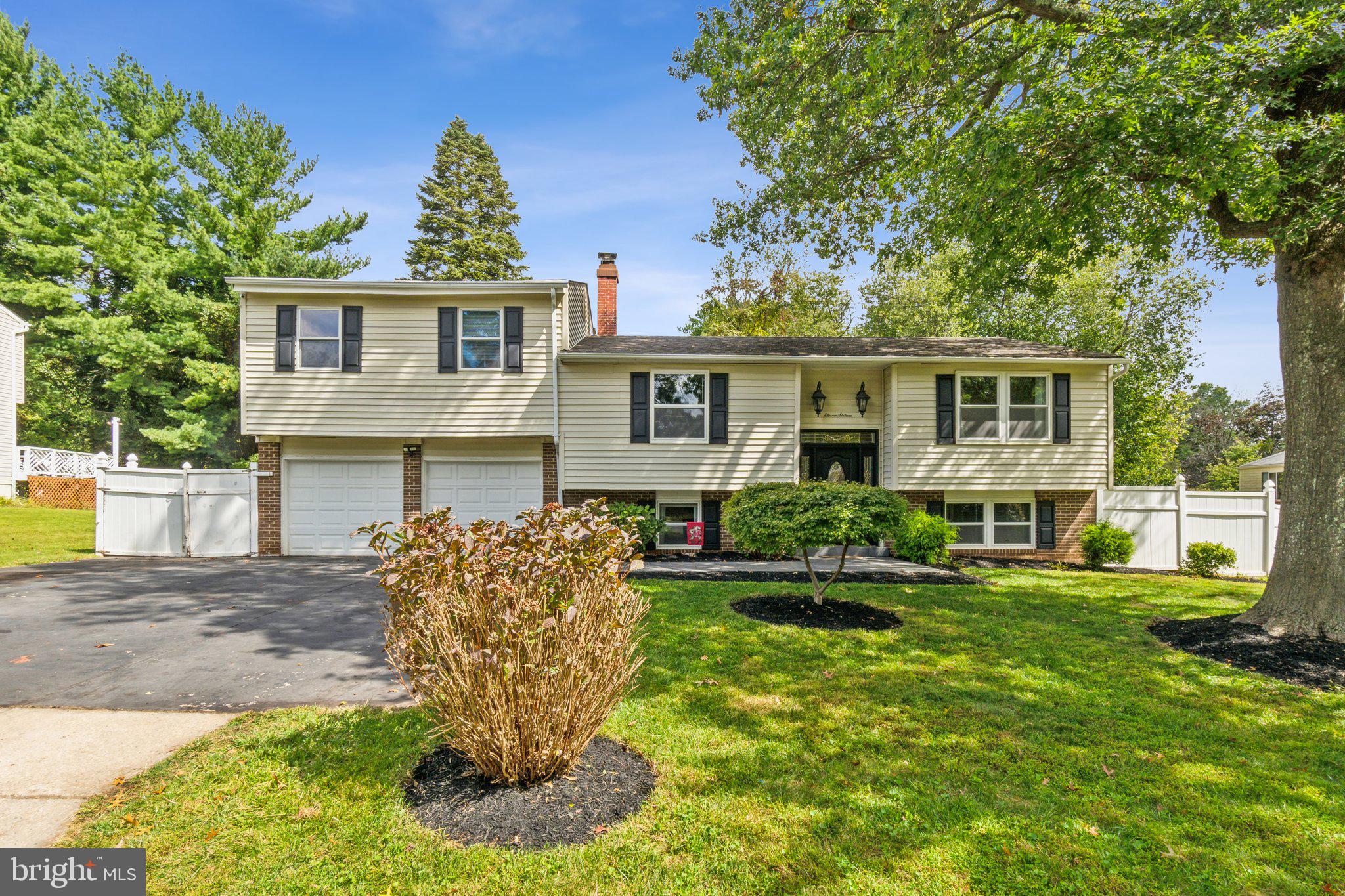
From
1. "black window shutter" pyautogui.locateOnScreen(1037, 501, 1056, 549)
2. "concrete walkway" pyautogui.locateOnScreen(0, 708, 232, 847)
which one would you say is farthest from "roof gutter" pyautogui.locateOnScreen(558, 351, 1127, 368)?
"concrete walkway" pyautogui.locateOnScreen(0, 708, 232, 847)

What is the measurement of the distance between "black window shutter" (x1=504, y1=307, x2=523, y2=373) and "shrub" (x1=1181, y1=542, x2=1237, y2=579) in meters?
14.0

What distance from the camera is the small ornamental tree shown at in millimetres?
6316

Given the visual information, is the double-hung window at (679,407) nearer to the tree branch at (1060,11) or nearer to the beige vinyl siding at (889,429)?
the beige vinyl siding at (889,429)

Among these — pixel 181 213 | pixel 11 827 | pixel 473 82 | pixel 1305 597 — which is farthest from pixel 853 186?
pixel 181 213

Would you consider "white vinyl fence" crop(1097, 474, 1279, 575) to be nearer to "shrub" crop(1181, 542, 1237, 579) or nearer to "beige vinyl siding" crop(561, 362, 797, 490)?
"shrub" crop(1181, 542, 1237, 579)

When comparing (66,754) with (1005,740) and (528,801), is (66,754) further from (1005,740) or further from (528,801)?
(1005,740)

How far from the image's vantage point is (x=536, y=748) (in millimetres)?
2834

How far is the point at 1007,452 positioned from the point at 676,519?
286 inches

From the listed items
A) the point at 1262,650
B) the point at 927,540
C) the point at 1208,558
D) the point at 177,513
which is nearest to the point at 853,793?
the point at 1262,650

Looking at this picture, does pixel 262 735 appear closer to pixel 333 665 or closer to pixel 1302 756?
pixel 333 665

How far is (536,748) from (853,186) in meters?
11.6

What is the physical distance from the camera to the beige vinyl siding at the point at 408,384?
11352 millimetres

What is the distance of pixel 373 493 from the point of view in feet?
39.5

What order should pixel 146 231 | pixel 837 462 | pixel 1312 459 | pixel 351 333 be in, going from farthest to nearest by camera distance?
pixel 146 231 < pixel 837 462 < pixel 351 333 < pixel 1312 459
